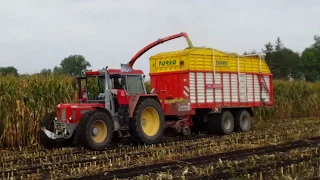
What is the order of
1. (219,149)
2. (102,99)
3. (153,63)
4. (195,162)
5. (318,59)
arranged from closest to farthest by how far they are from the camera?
(195,162), (219,149), (102,99), (153,63), (318,59)

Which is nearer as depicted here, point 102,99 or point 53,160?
point 53,160

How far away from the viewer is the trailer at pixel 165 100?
34.0 ft

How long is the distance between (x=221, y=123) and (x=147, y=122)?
10.8 feet

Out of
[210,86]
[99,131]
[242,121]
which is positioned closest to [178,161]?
[99,131]

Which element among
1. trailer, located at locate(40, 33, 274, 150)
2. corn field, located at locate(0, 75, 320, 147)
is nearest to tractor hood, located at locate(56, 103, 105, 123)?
trailer, located at locate(40, 33, 274, 150)

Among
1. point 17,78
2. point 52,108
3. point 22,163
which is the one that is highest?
point 17,78

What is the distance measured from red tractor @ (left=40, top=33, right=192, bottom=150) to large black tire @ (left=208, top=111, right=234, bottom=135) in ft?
9.68

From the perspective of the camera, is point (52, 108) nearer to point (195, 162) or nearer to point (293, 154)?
point (195, 162)

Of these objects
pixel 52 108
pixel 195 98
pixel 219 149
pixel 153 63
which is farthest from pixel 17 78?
pixel 219 149

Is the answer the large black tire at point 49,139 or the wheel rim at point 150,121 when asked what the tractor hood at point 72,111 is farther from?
the wheel rim at point 150,121

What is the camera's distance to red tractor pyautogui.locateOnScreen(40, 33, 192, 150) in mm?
10117

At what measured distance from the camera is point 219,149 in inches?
388

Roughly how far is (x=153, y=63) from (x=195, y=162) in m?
6.73

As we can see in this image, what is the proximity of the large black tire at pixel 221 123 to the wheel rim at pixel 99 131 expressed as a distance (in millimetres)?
4803
